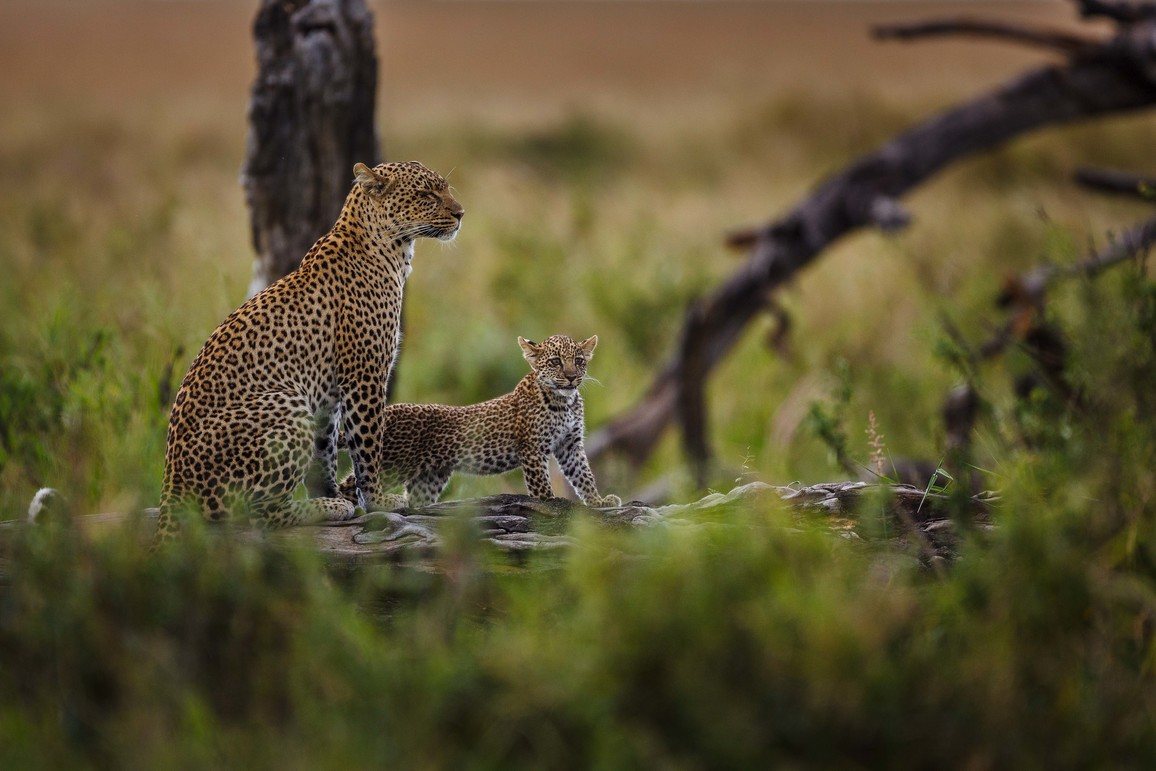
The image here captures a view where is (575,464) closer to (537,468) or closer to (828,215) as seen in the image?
(537,468)

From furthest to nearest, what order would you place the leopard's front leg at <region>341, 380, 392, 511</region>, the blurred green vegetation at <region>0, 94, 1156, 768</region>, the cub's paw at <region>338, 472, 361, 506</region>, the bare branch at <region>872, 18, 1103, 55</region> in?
the bare branch at <region>872, 18, 1103, 55</region> → the cub's paw at <region>338, 472, 361, 506</region> → the leopard's front leg at <region>341, 380, 392, 511</region> → the blurred green vegetation at <region>0, 94, 1156, 768</region>

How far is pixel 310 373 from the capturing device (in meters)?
5.20

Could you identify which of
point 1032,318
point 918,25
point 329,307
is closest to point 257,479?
point 329,307

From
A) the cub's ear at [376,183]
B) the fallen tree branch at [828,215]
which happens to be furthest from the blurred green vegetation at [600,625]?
the fallen tree branch at [828,215]

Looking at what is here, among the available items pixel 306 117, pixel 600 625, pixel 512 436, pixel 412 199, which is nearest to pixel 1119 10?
pixel 306 117

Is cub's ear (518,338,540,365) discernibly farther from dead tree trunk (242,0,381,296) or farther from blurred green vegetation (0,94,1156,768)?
dead tree trunk (242,0,381,296)

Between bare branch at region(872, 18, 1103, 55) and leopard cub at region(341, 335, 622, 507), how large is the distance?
573cm

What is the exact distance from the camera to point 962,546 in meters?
4.99

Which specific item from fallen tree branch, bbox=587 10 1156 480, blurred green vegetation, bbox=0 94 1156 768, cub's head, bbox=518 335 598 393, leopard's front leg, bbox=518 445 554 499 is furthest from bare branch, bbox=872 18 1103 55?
leopard's front leg, bbox=518 445 554 499

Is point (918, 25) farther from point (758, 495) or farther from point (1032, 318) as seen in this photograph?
point (758, 495)

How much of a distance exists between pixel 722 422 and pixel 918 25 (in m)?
4.10

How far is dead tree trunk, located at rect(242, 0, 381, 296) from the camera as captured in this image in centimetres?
708

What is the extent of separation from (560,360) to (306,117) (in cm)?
232

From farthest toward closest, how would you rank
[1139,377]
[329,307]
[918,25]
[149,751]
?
[918,25] < [329,307] < [1139,377] < [149,751]
